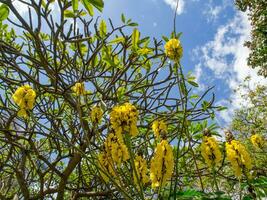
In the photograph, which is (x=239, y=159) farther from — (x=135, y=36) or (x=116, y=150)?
(x=135, y=36)

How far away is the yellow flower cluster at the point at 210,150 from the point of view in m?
1.59

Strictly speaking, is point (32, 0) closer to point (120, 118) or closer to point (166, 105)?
point (120, 118)

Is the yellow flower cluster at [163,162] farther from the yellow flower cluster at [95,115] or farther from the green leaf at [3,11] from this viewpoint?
the green leaf at [3,11]

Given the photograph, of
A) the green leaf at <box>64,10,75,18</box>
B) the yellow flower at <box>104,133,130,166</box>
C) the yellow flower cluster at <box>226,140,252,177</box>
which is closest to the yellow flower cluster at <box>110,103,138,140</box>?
the yellow flower at <box>104,133,130,166</box>

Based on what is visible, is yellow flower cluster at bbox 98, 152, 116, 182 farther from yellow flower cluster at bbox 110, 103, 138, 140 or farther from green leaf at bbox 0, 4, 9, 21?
green leaf at bbox 0, 4, 9, 21

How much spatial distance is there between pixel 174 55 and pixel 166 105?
6.40ft

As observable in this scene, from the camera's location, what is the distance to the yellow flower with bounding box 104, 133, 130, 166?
5.32ft

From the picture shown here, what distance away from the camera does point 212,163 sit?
5.34 ft

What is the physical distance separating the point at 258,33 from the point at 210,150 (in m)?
14.5

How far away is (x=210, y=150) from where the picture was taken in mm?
1603

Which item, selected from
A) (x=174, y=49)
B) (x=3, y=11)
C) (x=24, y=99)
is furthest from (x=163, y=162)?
(x=3, y=11)

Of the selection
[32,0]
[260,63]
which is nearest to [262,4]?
[260,63]

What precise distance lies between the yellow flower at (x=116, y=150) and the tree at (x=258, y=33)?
542 inches

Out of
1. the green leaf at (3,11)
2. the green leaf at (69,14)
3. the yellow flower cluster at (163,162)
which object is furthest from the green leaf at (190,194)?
the green leaf at (69,14)
